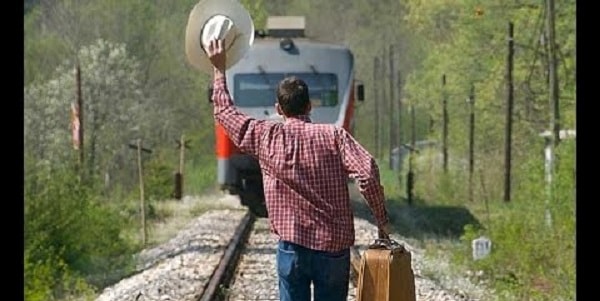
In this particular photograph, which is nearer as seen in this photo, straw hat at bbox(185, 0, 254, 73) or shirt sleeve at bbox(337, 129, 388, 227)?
shirt sleeve at bbox(337, 129, 388, 227)

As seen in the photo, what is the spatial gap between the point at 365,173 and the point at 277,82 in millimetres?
13211

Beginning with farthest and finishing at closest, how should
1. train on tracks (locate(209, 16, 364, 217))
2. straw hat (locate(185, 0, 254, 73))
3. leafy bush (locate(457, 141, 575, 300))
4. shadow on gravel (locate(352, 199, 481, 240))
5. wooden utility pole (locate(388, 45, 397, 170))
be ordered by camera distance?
wooden utility pole (locate(388, 45, 397, 170))
shadow on gravel (locate(352, 199, 481, 240))
train on tracks (locate(209, 16, 364, 217))
leafy bush (locate(457, 141, 575, 300))
straw hat (locate(185, 0, 254, 73))

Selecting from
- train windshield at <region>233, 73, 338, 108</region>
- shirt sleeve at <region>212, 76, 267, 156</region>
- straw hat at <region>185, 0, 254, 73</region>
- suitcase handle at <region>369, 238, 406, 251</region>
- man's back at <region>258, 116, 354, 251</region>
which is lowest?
suitcase handle at <region>369, 238, 406, 251</region>

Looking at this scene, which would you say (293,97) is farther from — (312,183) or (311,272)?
(311,272)

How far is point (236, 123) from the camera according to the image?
5641 mm

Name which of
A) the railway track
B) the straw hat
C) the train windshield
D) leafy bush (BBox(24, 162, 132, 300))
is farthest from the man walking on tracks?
the train windshield

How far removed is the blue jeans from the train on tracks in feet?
41.8

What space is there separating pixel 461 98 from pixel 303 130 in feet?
116

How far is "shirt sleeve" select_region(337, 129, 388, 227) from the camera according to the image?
5.36 m

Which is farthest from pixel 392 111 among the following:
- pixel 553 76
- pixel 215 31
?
pixel 215 31

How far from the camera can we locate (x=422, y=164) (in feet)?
129

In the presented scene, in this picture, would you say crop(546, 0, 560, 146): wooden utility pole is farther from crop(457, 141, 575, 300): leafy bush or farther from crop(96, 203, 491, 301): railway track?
crop(96, 203, 491, 301): railway track

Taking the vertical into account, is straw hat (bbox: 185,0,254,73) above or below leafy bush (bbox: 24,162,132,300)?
above

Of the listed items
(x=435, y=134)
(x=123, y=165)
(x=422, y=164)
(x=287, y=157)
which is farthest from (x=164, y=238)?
(x=435, y=134)
